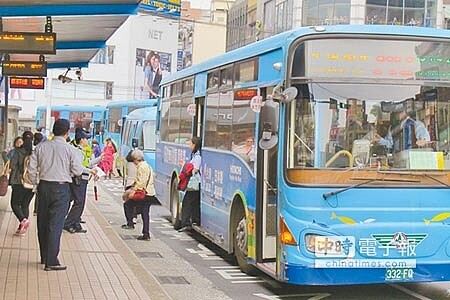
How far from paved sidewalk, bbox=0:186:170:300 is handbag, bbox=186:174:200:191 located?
1.61 metres

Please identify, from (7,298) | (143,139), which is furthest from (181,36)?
(7,298)

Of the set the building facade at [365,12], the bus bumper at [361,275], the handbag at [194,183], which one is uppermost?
the building facade at [365,12]

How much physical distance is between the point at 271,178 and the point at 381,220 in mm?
1564

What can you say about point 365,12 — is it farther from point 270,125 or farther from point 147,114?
point 270,125

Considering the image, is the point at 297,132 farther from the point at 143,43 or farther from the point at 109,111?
the point at 143,43

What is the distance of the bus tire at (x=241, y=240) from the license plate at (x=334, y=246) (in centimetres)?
205

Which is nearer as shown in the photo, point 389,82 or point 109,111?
point 389,82

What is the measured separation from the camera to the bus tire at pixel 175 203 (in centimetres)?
1556

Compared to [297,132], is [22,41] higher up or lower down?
higher up

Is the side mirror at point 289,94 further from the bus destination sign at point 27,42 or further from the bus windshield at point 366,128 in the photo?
the bus destination sign at point 27,42

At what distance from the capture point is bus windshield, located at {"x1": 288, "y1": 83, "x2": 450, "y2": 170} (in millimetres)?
8430

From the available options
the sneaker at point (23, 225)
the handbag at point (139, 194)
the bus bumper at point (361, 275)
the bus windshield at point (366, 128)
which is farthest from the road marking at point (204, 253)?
the bus windshield at point (366, 128)

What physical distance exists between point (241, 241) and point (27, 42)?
5.03 m

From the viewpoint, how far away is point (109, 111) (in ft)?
135
